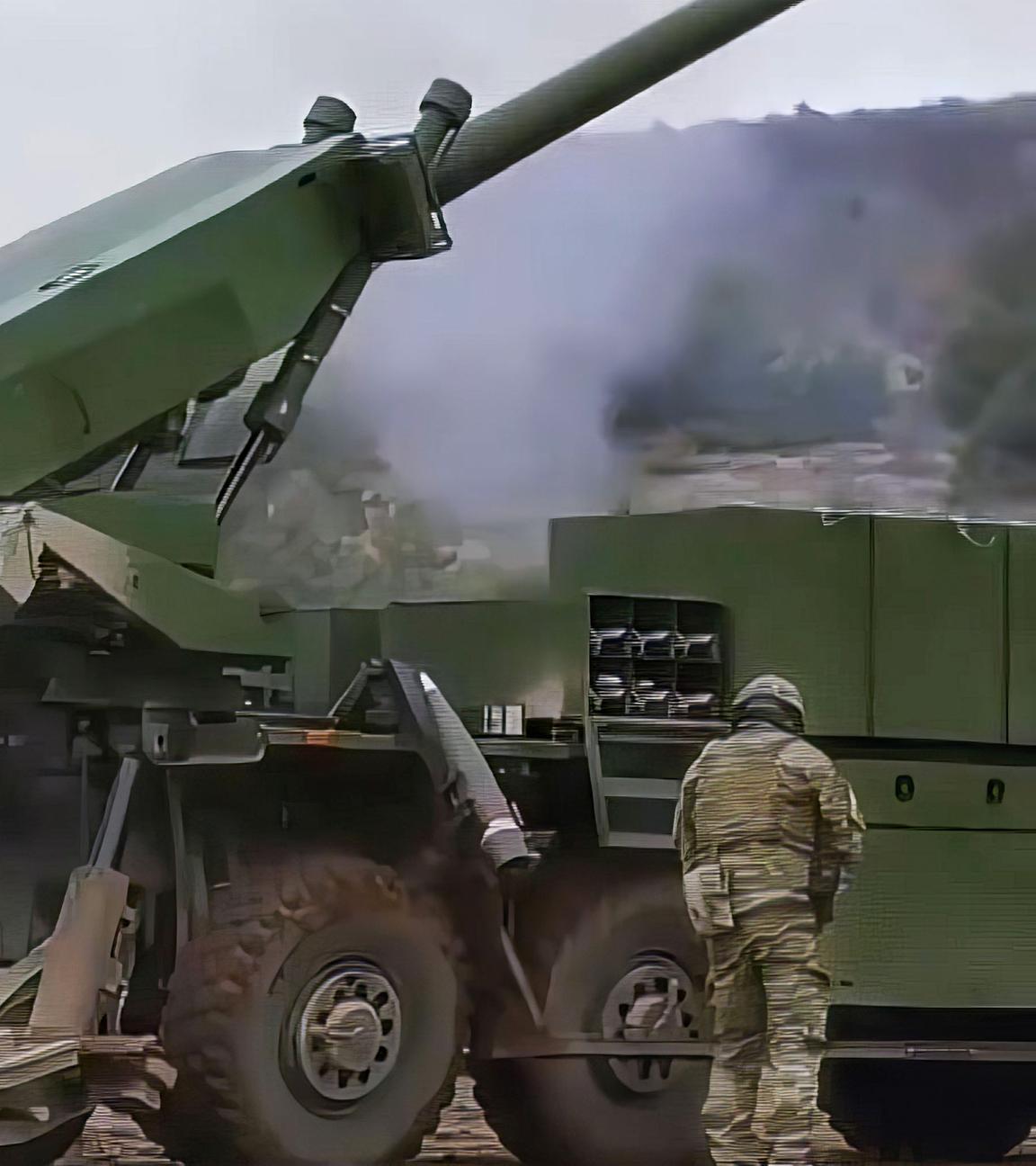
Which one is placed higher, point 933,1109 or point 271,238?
point 271,238

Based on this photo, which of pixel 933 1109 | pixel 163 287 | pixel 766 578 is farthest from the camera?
pixel 933 1109

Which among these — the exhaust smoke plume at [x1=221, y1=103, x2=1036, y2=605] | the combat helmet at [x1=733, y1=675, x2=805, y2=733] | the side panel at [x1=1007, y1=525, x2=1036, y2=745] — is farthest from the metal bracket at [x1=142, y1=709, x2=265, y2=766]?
the side panel at [x1=1007, y1=525, x2=1036, y2=745]

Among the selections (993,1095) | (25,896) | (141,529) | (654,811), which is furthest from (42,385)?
(993,1095)

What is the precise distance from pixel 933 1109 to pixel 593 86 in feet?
7.75

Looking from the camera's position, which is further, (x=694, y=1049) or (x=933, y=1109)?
(x=933, y=1109)

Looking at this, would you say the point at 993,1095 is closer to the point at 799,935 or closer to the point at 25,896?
the point at 799,935

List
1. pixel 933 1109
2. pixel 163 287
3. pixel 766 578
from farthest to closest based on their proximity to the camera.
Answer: pixel 933 1109, pixel 766 578, pixel 163 287

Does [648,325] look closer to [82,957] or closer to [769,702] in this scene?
[769,702]

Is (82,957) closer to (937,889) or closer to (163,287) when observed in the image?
(163,287)

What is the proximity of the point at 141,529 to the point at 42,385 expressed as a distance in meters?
0.35

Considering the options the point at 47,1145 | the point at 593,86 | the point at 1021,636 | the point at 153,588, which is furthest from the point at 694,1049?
the point at 593,86

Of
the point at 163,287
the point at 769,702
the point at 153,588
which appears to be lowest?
the point at 769,702

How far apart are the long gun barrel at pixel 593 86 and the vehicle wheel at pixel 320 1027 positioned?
152 cm

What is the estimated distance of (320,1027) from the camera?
2.92m
